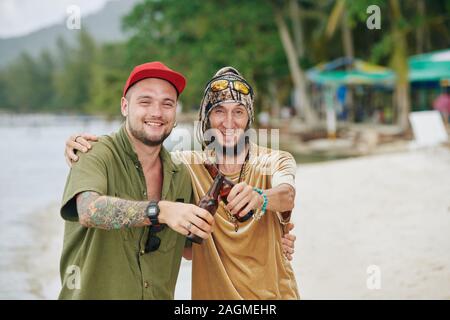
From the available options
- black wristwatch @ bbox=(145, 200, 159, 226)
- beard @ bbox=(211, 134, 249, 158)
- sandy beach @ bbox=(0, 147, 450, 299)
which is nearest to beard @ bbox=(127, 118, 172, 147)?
beard @ bbox=(211, 134, 249, 158)

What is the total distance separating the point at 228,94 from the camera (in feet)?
8.46

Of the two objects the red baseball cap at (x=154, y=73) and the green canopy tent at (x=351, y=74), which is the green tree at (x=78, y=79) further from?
the red baseball cap at (x=154, y=73)

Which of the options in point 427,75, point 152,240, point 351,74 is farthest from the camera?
point 351,74

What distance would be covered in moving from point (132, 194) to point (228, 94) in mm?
620

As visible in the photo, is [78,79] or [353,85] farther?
[78,79]

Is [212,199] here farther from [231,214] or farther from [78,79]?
[78,79]

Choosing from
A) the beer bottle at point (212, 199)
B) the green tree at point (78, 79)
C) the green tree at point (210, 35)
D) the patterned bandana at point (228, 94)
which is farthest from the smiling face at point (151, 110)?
the green tree at point (78, 79)

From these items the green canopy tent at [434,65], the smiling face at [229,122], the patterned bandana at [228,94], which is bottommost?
the smiling face at [229,122]

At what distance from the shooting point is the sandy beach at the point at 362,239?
6.35 meters

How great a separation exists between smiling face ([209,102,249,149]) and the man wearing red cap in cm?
22

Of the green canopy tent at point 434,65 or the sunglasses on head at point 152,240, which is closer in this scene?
the sunglasses on head at point 152,240

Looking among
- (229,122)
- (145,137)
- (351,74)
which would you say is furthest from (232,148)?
(351,74)

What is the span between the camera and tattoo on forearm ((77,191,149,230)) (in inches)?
82.7
